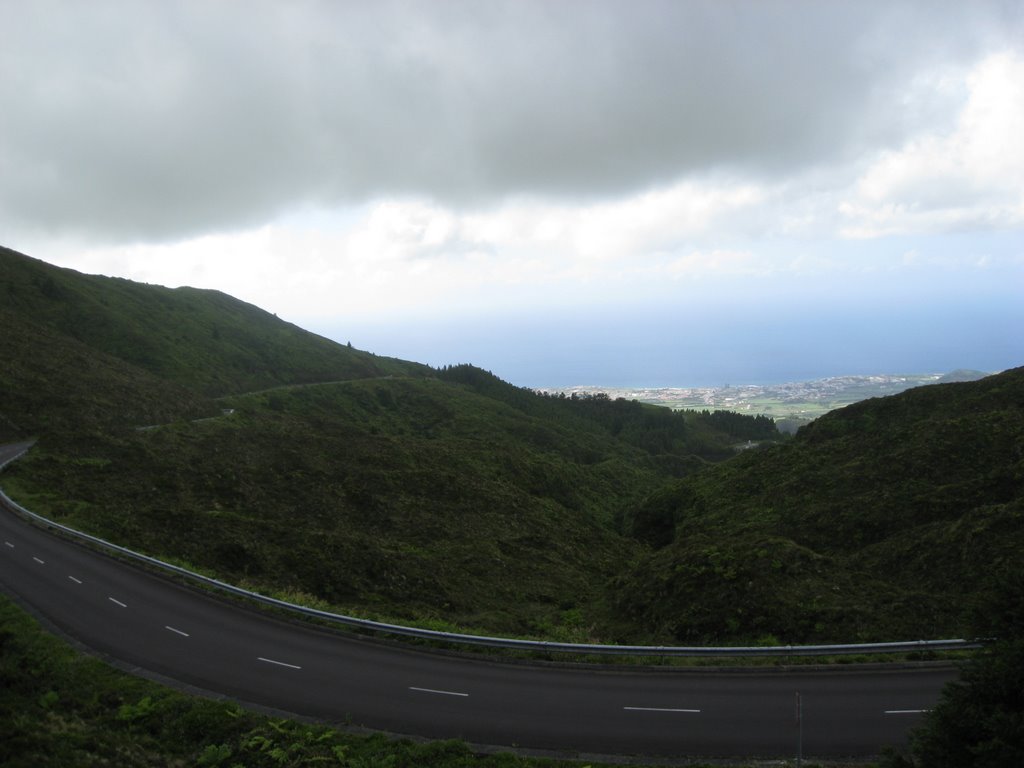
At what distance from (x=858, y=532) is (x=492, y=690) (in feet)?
82.6

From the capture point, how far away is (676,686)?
17.5 meters

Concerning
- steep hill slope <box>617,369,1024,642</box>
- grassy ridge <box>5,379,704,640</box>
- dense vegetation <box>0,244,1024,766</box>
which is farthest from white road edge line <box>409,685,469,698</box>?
steep hill slope <box>617,369,1024,642</box>

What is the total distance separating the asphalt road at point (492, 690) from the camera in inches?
578

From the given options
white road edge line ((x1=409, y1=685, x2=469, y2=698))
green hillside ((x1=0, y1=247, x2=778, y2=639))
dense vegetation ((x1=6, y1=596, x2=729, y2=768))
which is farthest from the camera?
green hillside ((x1=0, y1=247, x2=778, y2=639))

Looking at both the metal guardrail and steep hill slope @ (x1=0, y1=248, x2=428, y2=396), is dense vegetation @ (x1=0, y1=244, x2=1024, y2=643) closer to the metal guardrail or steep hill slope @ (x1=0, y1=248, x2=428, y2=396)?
the metal guardrail

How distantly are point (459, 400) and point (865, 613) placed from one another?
99615 millimetres

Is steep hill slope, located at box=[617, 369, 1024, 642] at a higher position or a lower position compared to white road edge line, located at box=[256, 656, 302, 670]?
higher

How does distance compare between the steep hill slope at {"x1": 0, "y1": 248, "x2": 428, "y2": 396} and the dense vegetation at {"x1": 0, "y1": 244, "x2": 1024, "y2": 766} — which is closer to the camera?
the dense vegetation at {"x1": 0, "y1": 244, "x2": 1024, "y2": 766}

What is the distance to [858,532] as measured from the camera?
33.4 m

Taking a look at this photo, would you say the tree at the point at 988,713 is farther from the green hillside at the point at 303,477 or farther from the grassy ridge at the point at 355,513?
the grassy ridge at the point at 355,513

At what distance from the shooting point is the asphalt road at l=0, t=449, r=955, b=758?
1469 cm

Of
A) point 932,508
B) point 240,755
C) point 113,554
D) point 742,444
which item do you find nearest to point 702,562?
point 932,508

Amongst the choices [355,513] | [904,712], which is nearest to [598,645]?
[904,712]

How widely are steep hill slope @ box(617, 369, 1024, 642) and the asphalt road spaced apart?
4664 millimetres
